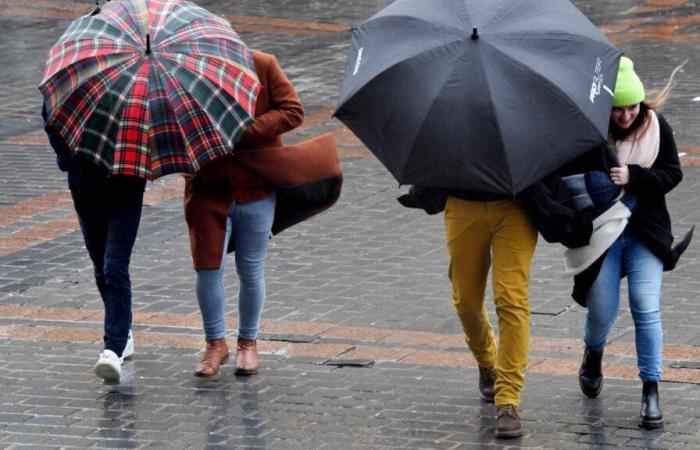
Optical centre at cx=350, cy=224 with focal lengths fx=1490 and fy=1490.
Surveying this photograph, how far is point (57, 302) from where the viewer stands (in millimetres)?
8117

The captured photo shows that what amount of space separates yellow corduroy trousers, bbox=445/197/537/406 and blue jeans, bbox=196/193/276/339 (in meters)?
1.05

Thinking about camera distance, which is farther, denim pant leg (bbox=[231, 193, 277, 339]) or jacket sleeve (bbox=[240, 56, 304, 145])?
denim pant leg (bbox=[231, 193, 277, 339])

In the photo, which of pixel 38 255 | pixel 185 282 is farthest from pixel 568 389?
pixel 38 255

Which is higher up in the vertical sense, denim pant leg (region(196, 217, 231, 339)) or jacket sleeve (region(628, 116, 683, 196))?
jacket sleeve (region(628, 116, 683, 196))

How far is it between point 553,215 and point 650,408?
908mm

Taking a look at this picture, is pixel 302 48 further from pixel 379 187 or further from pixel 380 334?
pixel 380 334

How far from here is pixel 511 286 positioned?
5859mm

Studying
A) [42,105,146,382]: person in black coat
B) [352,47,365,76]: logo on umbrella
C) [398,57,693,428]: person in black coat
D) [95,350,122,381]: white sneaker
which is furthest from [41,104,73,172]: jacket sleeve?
[398,57,693,428]: person in black coat

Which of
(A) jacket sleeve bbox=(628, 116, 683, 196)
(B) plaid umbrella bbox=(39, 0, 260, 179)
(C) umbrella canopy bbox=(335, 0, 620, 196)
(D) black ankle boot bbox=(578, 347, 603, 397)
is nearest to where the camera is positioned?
(C) umbrella canopy bbox=(335, 0, 620, 196)

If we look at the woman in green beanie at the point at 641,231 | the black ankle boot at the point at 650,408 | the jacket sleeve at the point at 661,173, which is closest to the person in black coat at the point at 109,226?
the woman in green beanie at the point at 641,231

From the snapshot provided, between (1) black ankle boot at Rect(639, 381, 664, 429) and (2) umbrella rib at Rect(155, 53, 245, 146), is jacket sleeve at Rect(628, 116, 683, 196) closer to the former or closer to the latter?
(1) black ankle boot at Rect(639, 381, 664, 429)

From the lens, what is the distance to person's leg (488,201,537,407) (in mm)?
5820

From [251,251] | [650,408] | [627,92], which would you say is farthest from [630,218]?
[251,251]

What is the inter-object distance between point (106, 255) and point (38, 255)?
261 centimetres
